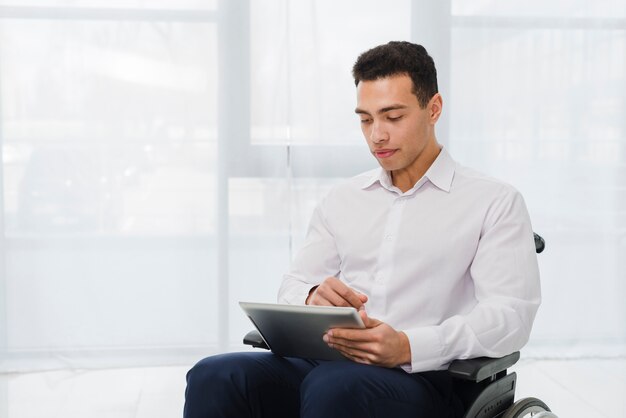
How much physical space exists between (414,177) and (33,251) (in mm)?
1984

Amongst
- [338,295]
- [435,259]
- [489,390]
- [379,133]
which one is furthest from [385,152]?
[489,390]

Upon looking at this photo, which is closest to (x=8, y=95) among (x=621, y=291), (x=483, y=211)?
(x=483, y=211)

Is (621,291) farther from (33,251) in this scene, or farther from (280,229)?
(33,251)

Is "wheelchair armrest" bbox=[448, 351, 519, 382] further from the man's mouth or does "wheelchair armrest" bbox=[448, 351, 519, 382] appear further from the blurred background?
the blurred background

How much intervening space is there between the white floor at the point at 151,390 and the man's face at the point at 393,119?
146 centimetres

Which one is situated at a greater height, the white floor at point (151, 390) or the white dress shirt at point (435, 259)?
the white dress shirt at point (435, 259)

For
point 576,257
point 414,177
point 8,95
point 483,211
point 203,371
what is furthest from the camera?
point 576,257

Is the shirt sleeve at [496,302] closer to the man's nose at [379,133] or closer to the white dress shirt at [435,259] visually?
the white dress shirt at [435,259]

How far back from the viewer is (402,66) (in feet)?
5.63

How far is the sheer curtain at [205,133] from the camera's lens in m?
3.19

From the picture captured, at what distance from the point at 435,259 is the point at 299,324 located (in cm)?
38

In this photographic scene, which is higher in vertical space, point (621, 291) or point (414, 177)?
point (414, 177)

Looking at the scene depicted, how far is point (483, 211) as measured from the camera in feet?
5.48

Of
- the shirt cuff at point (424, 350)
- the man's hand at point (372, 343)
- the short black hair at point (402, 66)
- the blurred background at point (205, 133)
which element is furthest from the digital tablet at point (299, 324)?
the blurred background at point (205, 133)
